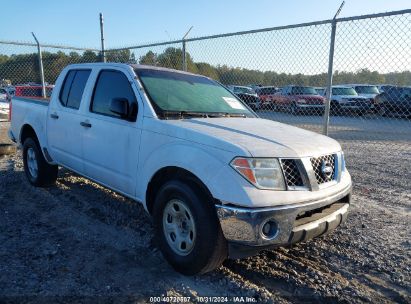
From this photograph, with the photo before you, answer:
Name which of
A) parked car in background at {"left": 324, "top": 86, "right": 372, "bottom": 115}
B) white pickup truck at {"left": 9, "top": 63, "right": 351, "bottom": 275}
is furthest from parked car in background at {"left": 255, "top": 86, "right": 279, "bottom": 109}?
white pickup truck at {"left": 9, "top": 63, "right": 351, "bottom": 275}

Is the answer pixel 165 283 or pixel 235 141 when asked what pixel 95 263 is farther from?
pixel 235 141

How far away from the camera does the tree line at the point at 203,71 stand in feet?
26.0

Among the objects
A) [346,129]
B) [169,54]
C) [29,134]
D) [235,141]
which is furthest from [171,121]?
[346,129]

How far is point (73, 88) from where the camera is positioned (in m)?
5.14

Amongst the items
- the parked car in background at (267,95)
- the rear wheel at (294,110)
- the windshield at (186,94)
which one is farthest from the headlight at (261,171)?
the rear wheel at (294,110)

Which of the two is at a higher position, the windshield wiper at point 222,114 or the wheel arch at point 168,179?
the windshield wiper at point 222,114

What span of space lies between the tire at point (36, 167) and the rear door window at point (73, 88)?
1.07m

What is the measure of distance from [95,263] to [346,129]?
547 inches

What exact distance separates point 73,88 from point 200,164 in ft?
9.17

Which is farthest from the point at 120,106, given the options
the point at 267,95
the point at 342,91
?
the point at 342,91

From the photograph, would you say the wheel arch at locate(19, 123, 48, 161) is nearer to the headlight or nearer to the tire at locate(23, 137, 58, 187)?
the tire at locate(23, 137, 58, 187)

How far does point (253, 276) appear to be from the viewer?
3438 mm

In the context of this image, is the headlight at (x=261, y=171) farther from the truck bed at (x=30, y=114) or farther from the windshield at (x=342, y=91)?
the windshield at (x=342, y=91)

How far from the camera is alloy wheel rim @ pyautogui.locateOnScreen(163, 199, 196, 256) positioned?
3301 mm
